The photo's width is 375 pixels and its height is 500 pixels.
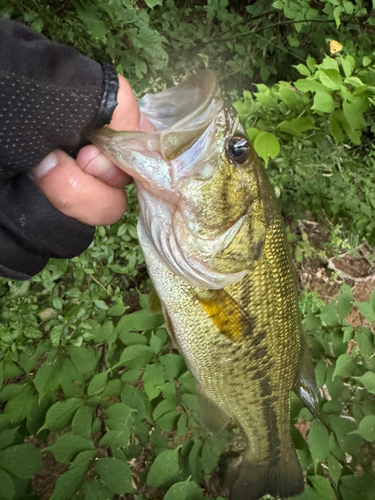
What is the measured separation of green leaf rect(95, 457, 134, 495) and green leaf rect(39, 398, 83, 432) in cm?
24

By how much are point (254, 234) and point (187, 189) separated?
1.08 ft

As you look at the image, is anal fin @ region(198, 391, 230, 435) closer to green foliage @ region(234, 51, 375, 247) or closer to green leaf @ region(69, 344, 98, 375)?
green leaf @ region(69, 344, 98, 375)

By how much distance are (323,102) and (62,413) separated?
173 centimetres

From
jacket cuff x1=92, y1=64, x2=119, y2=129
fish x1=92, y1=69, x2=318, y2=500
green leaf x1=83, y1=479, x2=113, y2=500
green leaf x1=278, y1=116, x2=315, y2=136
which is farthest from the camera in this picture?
green leaf x1=278, y1=116, x2=315, y2=136

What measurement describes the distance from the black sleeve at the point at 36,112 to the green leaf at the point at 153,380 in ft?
3.00

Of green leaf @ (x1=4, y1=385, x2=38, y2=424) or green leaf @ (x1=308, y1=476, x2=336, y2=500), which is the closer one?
green leaf @ (x1=4, y1=385, x2=38, y2=424)

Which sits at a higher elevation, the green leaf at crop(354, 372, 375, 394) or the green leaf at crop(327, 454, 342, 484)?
the green leaf at crop(354, 372, 375, 394)

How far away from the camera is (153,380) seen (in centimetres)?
166

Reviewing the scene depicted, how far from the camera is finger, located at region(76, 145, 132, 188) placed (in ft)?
3.24

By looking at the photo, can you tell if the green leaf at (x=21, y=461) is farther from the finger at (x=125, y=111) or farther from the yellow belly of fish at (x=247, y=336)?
the finger at (x=125, y=111)

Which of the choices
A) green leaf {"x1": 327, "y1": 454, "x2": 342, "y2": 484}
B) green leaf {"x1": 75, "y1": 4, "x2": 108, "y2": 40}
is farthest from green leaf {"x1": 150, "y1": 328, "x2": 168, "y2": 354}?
green leaf {"x1": 75, "y1": 4, "x2": 108, "y2": 40}

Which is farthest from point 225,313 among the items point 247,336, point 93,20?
point 93,20

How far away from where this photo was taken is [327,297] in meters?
3.73

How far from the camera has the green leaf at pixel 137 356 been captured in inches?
64.0
